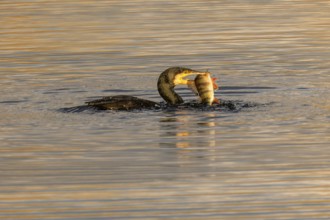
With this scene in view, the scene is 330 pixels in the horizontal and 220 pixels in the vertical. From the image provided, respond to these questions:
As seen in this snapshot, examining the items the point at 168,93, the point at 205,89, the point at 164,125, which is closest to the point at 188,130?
the point at 164,125

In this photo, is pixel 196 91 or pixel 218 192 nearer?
pixel 218 192

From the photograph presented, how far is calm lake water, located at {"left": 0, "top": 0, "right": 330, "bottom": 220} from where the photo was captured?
1162 cm

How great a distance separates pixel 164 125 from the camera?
15.6 m

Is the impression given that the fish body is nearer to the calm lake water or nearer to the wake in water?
the wake in water

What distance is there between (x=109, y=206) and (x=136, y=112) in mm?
4961

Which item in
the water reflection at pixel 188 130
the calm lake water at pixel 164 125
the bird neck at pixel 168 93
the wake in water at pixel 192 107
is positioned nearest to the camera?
the calm lake water at pixel 164 125

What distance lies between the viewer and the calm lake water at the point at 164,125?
11625mm

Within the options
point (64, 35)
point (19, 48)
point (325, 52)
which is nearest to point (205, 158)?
point (325, 52)

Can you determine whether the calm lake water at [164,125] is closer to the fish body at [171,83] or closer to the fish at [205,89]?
Result: the fish at [205,89]

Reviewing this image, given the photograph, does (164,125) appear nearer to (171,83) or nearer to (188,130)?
(188,130)

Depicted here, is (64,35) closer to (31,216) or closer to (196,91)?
(196,91)

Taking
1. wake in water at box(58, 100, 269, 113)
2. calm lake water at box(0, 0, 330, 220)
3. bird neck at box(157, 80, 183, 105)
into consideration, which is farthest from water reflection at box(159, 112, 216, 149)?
bird neck at box(157, 80, 183, 105)

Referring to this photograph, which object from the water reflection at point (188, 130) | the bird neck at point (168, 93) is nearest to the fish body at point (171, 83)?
the bird neck at point (168, 93)

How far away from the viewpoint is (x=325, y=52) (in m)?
22.3
